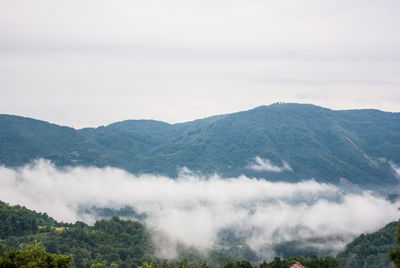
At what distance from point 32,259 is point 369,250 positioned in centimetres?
11640

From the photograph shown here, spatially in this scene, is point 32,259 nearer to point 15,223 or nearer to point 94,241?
point 94,241

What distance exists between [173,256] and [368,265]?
55.5 m

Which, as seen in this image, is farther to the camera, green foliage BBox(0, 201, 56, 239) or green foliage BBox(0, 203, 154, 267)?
green foliage BBox(0, 201, 56, 239)

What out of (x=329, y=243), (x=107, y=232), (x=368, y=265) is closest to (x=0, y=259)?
(x=107, y=232)

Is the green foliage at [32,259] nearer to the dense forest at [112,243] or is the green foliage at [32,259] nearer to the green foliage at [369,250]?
the dense forest at [112,243]

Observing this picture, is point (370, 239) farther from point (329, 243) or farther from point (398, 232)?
point (398, 232)

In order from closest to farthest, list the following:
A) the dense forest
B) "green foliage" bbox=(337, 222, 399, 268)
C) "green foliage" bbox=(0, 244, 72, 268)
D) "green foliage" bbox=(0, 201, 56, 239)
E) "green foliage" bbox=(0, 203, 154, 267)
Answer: "green foliage" bbox=(0, 244, 72, 268)
"green foliage" bbox=(0, 203, 154, 267)
the dense forest
"green foliage" bbox=(337, 222, 399, 268)
"green foliage" bbox=(0, 201, 56, 239)

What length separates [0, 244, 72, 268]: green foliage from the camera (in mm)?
38719

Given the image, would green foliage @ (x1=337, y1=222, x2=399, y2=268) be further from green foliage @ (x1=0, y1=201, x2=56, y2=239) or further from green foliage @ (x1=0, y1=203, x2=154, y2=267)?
green foliage @ (x1=0, y1=201, x2=56, y2=239)

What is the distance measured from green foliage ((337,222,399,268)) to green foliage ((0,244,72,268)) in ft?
332

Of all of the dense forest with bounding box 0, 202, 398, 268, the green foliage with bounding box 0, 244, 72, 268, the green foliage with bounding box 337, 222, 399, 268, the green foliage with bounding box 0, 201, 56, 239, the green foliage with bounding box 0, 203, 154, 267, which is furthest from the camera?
the green foliage with bounding box 0, 201, 56, 239

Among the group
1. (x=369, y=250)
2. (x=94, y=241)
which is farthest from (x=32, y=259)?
(x=369, y=250)

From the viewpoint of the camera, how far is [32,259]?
3956cm

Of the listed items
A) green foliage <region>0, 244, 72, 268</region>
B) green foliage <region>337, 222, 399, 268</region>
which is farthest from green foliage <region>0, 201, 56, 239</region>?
green foliage <region>0, 244, 72, 268</region>
